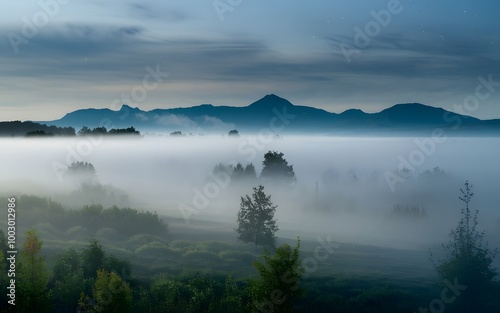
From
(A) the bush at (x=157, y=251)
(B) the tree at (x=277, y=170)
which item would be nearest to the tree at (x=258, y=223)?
(A) the bush at (x=157, y=251)

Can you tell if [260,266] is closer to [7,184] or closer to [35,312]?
[35,312]

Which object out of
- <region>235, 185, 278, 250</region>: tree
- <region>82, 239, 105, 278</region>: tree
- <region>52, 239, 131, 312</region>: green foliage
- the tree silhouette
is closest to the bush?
<region>235, 185, 278, 250</region>: tree

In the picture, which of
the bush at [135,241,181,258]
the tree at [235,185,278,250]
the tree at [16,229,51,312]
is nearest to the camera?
the tree at [16,229,51,312]

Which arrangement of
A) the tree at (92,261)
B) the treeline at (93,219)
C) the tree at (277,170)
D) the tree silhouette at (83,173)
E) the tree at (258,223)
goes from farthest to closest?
the tree silhouette at (83,173), the tree at (277,170), the treeline at (93,219), the tree at (258,223), the tree at (92,261)

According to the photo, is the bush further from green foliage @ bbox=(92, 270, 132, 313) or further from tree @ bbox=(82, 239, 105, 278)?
green foliage @ bbox=(92, 270, 132, 313)

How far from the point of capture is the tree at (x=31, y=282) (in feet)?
182

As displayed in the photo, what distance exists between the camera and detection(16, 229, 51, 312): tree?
55.5 metres

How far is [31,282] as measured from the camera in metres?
56.1

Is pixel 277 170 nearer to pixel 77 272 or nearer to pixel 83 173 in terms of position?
pixel 83 173

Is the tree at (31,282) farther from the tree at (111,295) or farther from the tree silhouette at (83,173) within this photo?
the tree silhouette at (83,173)

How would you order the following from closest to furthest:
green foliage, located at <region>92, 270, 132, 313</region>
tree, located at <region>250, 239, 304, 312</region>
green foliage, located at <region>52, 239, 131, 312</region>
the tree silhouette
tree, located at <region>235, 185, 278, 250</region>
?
green foliage, located at <region>92, 270, 132, 313</region>
tree, located at <region>250, 239, 304, 312</region>
green foliage, located at <region>52, 239, 131, 312</region>
tree, located at <region>235, 185, 278, 250</region>
the tree silhouette

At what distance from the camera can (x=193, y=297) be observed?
66.2 meters

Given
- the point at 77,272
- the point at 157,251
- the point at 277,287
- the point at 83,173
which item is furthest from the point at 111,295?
the point at 83,173

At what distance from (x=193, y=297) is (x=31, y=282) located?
62.6 feet
